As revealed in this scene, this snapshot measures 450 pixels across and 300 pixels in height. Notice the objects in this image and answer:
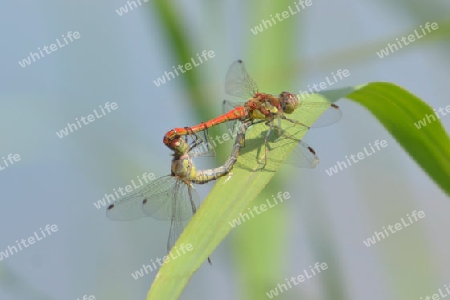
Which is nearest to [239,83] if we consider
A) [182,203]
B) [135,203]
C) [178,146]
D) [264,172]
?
[178,146]

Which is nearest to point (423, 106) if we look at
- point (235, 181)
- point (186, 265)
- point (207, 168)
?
point (235, 181)

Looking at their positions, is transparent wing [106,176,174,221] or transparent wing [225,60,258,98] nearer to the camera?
transparent wing [106,176,174,221]

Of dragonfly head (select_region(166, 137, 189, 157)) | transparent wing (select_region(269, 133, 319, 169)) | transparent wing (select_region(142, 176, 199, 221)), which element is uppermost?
dragonfly head (select_region(166, 137, 189, 157))

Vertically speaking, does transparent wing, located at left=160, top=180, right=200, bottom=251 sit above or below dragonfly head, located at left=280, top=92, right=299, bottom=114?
below

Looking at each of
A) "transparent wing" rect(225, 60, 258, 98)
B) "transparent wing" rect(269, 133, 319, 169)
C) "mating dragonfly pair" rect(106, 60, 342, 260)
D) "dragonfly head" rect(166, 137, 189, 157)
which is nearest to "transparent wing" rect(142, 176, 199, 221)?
"mating dragonfly pair" rect(106, 60, 342, 260)

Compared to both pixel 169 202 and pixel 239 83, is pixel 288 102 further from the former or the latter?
pixel 169 202

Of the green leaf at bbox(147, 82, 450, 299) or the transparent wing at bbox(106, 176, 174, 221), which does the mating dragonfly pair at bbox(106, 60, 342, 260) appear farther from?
the green leaf at bbox(147, 82, 450, 299)

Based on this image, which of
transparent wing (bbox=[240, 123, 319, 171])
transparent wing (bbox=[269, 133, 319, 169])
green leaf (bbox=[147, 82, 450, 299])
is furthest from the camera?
transparent wing (bbox=[269, 133, 319, 169])

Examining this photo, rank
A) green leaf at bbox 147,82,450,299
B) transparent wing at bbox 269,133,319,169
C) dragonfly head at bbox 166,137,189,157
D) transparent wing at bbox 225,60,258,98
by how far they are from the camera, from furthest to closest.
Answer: transparent wing at bbox 225,60,258,98
dragonfly head at bbox 166,137,189,157
transparent wing at bbox 269,133,319,169
green leaf at bbox 147,82,450,299
